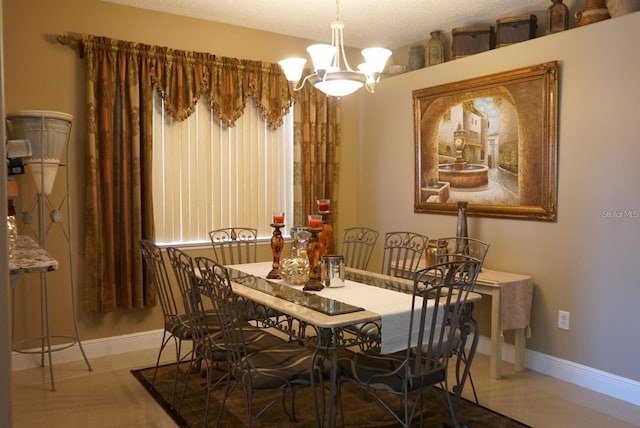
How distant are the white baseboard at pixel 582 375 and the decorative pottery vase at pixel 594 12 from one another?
7.54 feet

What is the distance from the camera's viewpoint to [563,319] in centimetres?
368

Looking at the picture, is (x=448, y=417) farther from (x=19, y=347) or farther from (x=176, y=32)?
(x=176, y=32)

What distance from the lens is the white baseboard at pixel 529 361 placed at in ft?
10.9

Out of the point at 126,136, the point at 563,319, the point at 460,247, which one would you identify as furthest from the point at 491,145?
the point at 126,136

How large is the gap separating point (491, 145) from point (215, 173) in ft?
7.59

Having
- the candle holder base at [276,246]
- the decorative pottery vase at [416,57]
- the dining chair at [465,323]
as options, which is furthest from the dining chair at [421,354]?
the decorative pottery vase at [416,57]

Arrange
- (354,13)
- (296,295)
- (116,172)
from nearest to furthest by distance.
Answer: (296,295)
(116,172)
(354,13)

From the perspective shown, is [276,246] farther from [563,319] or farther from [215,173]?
[563,319]

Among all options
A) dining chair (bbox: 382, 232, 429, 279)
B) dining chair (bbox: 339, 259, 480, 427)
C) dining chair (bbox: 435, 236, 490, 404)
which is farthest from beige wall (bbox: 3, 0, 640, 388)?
dining chair (bbox: 339, 259, 480, 427)

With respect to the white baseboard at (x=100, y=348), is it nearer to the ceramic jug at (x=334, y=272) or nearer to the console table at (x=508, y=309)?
the ceramic jug at (x=334, y=272)

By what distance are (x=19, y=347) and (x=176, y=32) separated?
8.83 ft

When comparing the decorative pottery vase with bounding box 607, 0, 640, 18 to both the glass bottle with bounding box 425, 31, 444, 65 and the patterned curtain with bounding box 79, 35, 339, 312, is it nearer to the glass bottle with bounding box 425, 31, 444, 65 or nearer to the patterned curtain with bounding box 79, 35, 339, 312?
the glass bottle with bounding box 425, 31, 444, 65

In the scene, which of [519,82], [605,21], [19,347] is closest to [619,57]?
[605,21]

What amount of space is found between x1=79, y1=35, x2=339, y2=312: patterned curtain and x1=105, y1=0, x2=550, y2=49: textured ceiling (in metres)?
0.35
